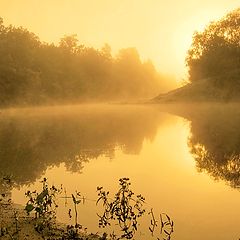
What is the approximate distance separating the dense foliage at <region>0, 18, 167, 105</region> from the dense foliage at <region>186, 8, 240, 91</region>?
43971 mm

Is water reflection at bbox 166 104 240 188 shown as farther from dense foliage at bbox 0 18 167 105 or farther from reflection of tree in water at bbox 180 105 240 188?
dense foliage at bbox 0 18 167 105

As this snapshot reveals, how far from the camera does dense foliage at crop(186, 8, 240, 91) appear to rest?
10600 cm

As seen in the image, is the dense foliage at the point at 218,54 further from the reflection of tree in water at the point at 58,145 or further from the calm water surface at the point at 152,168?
the calm water surface at the point at 152,168

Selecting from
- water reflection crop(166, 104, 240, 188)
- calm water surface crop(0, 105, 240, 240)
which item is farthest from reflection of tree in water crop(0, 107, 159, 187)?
water reflection crop(166, 104, 240, 188)

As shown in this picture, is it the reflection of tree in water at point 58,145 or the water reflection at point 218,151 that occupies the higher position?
the reflection of tree in water at point 58,145

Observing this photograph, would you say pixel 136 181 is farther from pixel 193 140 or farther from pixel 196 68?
pixel 196 68

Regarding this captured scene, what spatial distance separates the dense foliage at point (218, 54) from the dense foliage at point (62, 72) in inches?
1731

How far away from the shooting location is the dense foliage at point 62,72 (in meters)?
116

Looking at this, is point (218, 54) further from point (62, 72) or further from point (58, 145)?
→ point (58, 145)

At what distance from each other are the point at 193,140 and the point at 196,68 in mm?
79420

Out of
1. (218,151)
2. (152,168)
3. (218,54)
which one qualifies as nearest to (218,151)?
(218,151)

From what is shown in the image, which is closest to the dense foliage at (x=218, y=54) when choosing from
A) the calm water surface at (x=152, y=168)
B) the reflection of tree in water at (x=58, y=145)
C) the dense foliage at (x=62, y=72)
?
the dense foliage at (x=62, y=72)

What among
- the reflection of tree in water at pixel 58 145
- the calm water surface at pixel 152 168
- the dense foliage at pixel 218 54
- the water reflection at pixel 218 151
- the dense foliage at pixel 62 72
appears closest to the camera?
the calm water surface at pixel 152 168

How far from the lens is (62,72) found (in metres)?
145
